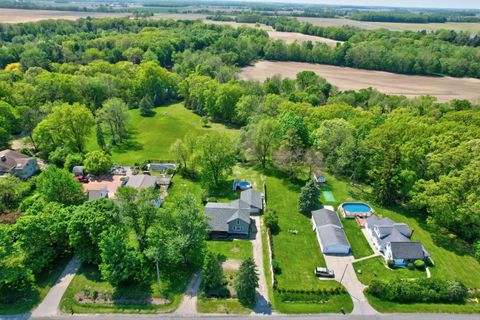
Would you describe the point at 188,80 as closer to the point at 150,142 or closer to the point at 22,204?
the point at 150,142

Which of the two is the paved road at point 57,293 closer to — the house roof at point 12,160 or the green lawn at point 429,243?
the house roof at point 12,160

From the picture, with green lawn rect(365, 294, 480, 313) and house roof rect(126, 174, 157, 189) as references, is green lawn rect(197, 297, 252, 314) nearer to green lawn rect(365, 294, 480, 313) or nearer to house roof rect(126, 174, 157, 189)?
green lawn rect(365, 294, 480, 313)

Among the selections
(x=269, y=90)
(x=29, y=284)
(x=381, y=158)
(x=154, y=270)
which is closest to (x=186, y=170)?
(x=154, y=270)

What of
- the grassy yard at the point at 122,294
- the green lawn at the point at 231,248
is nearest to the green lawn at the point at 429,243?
the green lawn at the point at 231,248

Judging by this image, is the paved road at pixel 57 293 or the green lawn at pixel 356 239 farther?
the green lawn at pixel 356 239

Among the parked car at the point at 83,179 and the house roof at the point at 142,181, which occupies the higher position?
the house roof at the point at 142,181

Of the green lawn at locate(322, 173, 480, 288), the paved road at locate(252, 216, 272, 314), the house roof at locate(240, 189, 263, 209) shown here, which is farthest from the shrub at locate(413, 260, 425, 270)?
the house roof at locate(240, 189, 263, 209)
